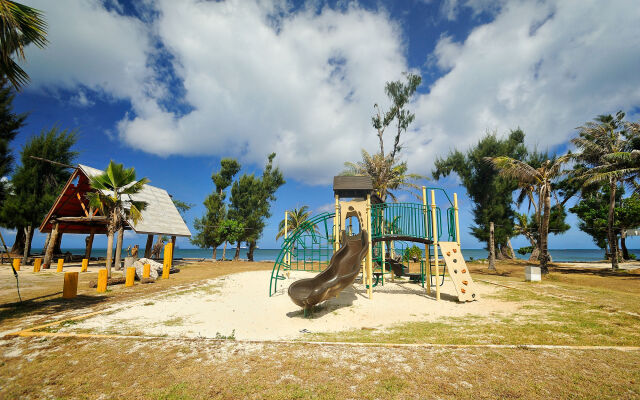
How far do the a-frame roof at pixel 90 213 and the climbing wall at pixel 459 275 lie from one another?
16.7m

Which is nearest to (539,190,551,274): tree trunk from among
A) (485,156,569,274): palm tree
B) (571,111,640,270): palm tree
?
(485,156,569,274): palm tree

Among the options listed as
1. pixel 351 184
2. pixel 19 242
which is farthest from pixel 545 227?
pixel 19 242

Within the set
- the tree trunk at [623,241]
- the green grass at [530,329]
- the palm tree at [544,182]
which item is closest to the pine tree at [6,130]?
the green grass at [530,329]

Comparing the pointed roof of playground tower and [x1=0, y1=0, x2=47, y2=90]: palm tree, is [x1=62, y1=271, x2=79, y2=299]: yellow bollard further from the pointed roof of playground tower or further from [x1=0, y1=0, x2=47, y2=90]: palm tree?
the pointed roof of playground tower

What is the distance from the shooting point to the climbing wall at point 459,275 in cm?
882

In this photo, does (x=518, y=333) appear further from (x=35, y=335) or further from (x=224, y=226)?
(x=224, y=226)

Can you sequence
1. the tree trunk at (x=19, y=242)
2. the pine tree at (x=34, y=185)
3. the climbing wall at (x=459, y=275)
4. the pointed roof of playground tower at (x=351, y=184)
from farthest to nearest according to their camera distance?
the tree trunk at (x=19, y=242), the pine tree at (x=34, y=185), the pointed roof of playground tower at (x=351, y=184), the climbing wall at (x=459, y=275)

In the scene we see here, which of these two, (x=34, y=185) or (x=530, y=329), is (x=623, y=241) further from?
(x=34, y=185)

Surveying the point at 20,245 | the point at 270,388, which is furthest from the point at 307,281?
the point at 20,245

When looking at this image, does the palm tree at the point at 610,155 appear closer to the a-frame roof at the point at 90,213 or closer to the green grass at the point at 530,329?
the green grass at the point at 530,329

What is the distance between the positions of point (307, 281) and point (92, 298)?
7.47 m

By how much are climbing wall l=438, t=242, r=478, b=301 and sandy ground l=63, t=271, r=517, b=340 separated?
29 centimetres

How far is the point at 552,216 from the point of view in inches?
1212

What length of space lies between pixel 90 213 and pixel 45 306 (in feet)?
35.5
